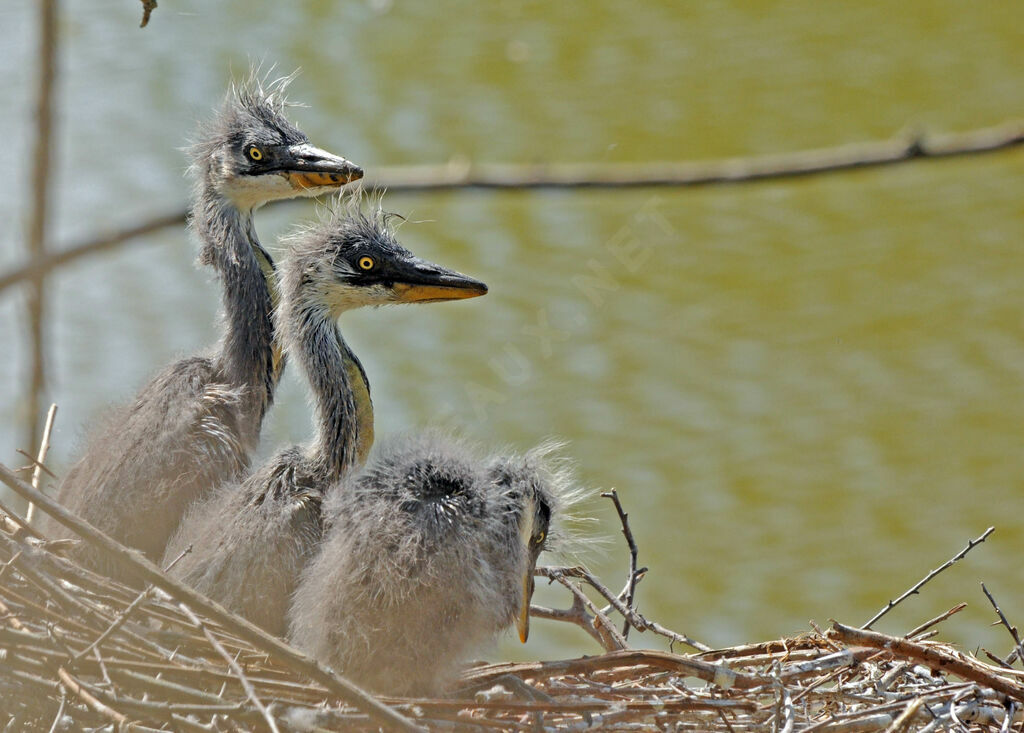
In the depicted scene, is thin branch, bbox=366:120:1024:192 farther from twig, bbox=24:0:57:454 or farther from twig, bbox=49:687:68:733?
twig, bbox=49:687:68:733

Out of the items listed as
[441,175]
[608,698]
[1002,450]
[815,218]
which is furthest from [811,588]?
[441,175]

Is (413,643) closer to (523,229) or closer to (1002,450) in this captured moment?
(1002,450)

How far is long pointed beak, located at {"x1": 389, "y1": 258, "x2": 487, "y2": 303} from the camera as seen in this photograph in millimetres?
3902

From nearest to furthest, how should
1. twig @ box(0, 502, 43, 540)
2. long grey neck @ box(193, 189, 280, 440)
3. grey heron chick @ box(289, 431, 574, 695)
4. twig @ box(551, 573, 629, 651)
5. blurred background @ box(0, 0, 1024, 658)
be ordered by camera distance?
grey heron chick @ box(289, 431, 574, 695) < twig @ box(0, 502, 43, 540) < twig @ box(551, 573, 629, 651) < long grey neck @ box(193, 189, 280, 440) < blurred background @ box(0, 0, 1024, 658)

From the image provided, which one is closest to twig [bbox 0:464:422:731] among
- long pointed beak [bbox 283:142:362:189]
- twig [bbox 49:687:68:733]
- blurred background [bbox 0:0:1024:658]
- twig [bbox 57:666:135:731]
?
twig [bbox 57:666:135:731]

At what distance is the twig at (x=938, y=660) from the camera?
342 centimetres

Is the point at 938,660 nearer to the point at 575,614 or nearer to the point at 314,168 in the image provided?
the point at 575,614

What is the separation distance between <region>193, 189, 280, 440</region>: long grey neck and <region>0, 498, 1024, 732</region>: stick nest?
776 mm

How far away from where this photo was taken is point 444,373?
26.5 ft

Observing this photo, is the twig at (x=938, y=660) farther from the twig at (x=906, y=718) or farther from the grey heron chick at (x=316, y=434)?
the grey heron chick at (x=316, y=434)

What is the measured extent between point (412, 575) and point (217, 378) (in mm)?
1223

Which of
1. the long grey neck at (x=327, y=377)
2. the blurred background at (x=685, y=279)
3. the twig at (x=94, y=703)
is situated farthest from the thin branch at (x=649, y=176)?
the blurred background at (x=685, y=279)

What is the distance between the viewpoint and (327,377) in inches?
156

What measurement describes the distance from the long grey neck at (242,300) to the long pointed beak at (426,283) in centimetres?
52
